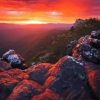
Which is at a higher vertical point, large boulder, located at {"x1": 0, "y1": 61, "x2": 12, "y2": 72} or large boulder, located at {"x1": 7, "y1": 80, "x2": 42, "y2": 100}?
large boulder, located at {"x1": 0, "y1": 61, "x2": 12, "y2": 72}

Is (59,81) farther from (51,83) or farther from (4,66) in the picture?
(4,66)

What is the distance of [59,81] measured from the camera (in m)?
31.5

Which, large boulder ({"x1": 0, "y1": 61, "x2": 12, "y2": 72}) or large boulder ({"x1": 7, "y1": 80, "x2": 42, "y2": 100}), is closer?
large boulder ({"x1": 7, "y1": 80, "x2": 42, "y2": 100})

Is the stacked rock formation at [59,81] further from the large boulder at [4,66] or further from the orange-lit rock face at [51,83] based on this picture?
the large boulder at [4,66]

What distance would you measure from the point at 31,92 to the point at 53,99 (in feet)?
8.56

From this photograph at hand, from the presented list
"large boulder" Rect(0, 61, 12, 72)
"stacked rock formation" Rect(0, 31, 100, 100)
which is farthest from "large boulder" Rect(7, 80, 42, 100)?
"large boulder" Rect(0, 61, 12, 72)

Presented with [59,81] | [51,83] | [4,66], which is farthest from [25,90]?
[4,66]

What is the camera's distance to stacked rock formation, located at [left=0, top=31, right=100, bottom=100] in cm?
3012

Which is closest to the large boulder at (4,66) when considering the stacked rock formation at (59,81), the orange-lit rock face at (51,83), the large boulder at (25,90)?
the stacked rock formation at (59,81)

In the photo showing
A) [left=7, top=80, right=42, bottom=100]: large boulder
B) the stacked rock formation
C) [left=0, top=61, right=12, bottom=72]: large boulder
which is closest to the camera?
the stacked rock formation

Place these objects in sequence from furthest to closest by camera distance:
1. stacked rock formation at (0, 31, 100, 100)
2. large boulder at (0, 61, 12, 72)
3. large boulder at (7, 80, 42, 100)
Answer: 1. large boulder at (0, 61, 12, 72)
2. large boulder at (7, 80, 42, 100)
3. stacked rock formation at (0, 31, 100, 100)

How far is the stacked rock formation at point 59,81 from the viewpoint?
30125 mm

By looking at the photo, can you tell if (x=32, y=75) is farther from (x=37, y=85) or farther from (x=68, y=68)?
(x=68, y=68)

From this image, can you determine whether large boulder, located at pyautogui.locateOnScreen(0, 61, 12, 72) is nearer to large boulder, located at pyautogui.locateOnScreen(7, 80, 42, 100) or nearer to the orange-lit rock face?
the orange-lit rock face
